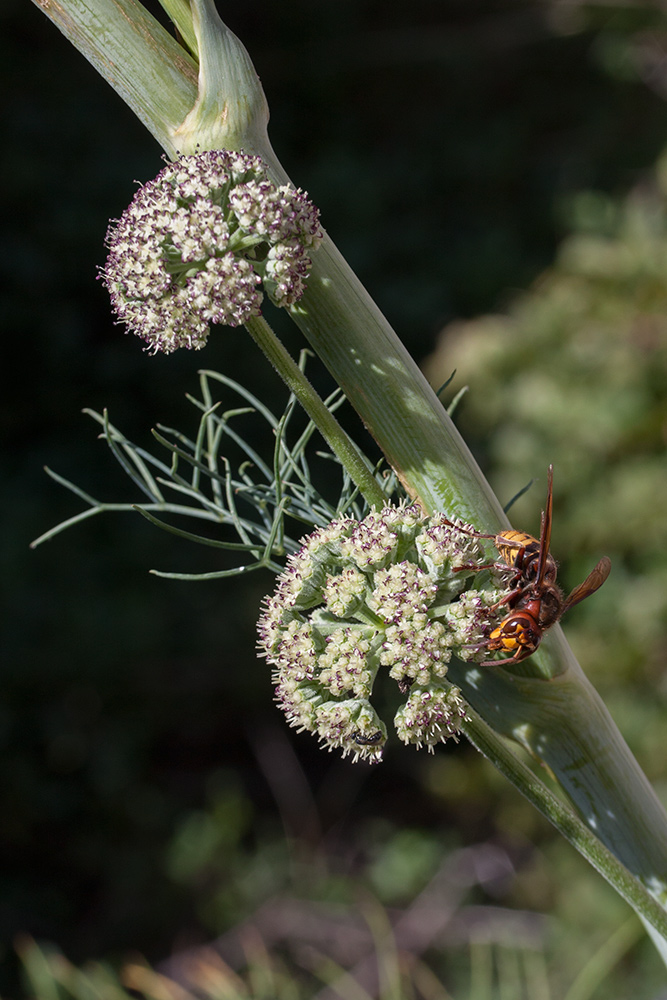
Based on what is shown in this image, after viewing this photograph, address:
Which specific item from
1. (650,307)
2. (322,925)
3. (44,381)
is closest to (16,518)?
(44,381)

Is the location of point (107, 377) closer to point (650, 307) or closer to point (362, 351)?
point (650, 307)

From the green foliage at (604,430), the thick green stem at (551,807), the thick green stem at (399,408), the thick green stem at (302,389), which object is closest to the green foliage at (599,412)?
the green foliage at (604,430)

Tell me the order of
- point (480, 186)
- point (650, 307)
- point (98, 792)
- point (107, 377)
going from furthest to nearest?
point (480, 186), point (107, 377), point (98, 792), point (650, 307)

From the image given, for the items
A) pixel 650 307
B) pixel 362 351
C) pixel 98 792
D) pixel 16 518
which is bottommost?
pixel 98 792

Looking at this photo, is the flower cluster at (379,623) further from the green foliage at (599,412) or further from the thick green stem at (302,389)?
the green foliage at (599,412)

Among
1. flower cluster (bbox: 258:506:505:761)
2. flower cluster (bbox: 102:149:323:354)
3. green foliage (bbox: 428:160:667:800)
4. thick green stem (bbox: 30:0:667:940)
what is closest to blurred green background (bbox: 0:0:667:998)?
green foliage (bbox: 428:160:667:800)

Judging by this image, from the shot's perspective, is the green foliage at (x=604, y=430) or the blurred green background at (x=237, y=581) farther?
the blurred green background at (x=237, y=581)

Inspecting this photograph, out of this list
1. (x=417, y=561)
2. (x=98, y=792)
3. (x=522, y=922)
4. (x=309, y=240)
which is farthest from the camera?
(x=98, y=792)
